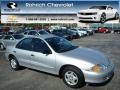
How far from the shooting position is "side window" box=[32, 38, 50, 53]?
25.7 ft

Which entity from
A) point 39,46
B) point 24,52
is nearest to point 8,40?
point 24,52

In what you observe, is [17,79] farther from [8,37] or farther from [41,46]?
[8,37]

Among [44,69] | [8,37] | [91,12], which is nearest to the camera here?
[44,69]

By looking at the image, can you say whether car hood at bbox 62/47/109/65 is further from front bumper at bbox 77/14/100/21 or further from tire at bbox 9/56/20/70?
front bumper at bbox 77/14/100/21

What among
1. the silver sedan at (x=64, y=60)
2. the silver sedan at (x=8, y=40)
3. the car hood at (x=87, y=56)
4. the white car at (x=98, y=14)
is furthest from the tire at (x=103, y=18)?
the car hood at (x=87, y=56)

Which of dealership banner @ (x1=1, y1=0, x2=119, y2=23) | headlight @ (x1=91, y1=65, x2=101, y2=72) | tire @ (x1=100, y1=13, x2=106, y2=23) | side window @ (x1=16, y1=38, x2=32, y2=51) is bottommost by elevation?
headlight @ (x1=91, y1=65, x2=101, y2=72)

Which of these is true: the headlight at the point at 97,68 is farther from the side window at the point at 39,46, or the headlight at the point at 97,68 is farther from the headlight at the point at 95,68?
the side window at the point at 39,46

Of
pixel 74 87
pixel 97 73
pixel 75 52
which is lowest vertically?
pixel 74 87

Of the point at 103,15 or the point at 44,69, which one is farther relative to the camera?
the point at 103,15

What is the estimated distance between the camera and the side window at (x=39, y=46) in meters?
7.83

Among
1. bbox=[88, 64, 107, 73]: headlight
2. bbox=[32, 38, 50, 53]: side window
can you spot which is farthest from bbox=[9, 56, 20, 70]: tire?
bbox=[88, 64, 107, 73]: headlight

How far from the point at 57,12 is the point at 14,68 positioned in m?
44.0

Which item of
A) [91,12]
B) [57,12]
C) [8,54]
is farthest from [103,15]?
[8,54]

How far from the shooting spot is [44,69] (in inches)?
308
